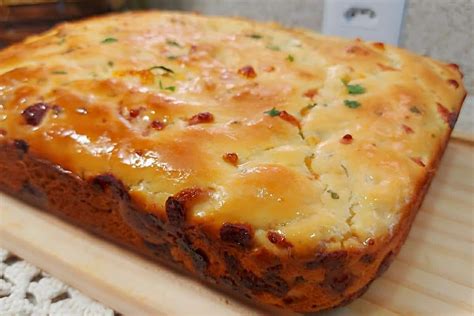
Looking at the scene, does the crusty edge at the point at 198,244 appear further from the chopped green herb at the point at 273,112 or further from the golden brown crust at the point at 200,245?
the chopped green herb at the point at 273,112

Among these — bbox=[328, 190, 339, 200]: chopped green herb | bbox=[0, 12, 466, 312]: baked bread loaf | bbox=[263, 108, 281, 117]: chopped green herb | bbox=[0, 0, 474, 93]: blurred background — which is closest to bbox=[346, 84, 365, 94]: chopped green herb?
bbox=[0, 12, 466, 312]: baked bread loaf

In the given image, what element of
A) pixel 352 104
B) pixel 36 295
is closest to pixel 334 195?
pixel 352 104

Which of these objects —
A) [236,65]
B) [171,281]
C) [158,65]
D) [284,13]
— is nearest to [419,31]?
[284,13]

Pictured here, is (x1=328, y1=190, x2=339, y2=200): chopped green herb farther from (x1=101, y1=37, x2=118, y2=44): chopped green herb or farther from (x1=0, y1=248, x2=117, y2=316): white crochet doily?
(x1=101, y1=37, x2=118, y2=44): chopped green herb

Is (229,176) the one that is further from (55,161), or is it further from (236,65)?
(236,65)

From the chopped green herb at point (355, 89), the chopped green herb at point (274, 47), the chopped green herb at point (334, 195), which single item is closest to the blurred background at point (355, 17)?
the chopped green herb at point (274, 47)
